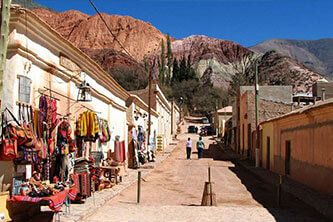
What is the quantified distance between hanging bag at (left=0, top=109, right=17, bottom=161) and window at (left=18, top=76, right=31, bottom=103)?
1328 mm

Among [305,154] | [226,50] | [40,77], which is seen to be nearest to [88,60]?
[40,77]

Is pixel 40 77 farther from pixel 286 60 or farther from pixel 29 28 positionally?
pixel 286 60

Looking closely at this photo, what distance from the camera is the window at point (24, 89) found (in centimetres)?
1026

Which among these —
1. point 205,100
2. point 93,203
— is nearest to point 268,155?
point 93,203

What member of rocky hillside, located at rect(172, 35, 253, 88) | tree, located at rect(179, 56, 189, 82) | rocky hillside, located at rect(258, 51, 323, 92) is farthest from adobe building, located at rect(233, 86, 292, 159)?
rocky hillside, located at rect(172, 35, 253, 88)

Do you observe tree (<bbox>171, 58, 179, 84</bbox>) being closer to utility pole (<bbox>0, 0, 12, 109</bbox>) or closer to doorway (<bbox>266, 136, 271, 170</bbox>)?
doorway (<bbox>266, 136, 271, 170</bbox>)

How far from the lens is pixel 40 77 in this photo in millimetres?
11734

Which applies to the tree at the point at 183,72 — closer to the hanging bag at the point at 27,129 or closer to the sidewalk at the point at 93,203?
the sidewalk at the point at 93,203

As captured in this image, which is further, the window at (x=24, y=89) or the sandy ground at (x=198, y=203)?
the sandy ground at (x=198, y=203)

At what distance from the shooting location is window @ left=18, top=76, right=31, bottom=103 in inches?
404

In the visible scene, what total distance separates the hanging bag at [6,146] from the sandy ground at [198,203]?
2937 mm

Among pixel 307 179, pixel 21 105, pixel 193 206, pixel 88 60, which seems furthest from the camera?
pixel 307 179

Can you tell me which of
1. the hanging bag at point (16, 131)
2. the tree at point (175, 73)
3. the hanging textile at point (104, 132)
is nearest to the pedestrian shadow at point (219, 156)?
the hanging textile at point (104, 132)

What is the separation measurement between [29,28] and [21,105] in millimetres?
1671
